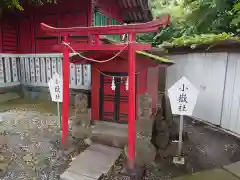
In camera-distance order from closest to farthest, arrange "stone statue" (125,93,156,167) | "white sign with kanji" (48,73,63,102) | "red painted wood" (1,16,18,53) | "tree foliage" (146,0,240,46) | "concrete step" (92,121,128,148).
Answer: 1. "stone statue" (125,93,156,167)
2. "concrete step" (92,121,128,148)
3. "white sign with kanji" (48,73,63,102)
4. "tree foliage" (146,0,240,46)
5. "red painted wood" (1,16,18,53)

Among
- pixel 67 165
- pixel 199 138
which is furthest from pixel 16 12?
pixel 199 138

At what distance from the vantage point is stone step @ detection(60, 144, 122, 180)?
14.9 feet

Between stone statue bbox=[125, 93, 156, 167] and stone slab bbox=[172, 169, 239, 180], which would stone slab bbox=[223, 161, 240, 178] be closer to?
stone slab bbox=[172, 169, 239, 180]

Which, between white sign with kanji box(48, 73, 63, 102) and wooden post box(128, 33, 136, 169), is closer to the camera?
wooden post box(128, 33, 136, 169)

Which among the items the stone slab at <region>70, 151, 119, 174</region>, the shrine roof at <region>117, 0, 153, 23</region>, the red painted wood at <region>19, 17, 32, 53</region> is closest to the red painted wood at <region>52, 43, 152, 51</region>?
the stone slab at <region>70, 151, 119, 174</region>

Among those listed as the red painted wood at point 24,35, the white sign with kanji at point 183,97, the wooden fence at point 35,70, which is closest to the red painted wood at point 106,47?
the white sign with kanji at point 183,97

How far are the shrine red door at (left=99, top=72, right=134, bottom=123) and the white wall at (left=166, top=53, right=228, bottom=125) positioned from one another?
3.33m

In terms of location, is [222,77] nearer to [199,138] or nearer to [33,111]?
[199,138]

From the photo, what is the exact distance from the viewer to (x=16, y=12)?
34.4ft

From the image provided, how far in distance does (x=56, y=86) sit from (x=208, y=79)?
5532mm

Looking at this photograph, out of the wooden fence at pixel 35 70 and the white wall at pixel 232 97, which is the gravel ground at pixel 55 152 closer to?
the white wall at pixel 232 97

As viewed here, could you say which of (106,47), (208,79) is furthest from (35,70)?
(208,79)

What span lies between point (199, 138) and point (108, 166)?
139 inches

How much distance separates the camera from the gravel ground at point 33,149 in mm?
4734
